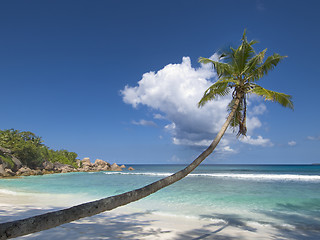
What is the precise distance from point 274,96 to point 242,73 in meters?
1.34

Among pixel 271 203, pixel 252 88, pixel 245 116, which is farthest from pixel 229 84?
pixel 271 203

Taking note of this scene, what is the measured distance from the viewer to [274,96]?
7621mm

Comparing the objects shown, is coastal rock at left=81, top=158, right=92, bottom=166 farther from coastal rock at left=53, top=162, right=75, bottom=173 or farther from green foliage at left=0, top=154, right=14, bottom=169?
green foliage at left=0, top=154, right=14, bottom=169

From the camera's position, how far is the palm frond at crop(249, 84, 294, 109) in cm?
721

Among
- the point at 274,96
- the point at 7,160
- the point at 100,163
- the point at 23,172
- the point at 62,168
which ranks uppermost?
the point at 274,96

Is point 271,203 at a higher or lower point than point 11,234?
lower

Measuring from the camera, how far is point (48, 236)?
5703mm

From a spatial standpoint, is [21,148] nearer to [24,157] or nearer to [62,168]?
[24,157]

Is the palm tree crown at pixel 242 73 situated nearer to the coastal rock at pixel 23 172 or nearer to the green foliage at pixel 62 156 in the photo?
the coastal rock at pixel 23 172

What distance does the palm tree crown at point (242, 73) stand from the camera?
765 cm

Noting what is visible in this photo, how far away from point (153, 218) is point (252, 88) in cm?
620

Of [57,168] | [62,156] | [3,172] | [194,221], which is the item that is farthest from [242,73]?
[62,156]

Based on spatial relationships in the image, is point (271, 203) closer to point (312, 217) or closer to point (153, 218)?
point (312, 217)

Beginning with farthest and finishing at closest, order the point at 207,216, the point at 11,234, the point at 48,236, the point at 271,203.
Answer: the point at 271,203
the point at 207,216
the point at 48,236
the point at 11,234
